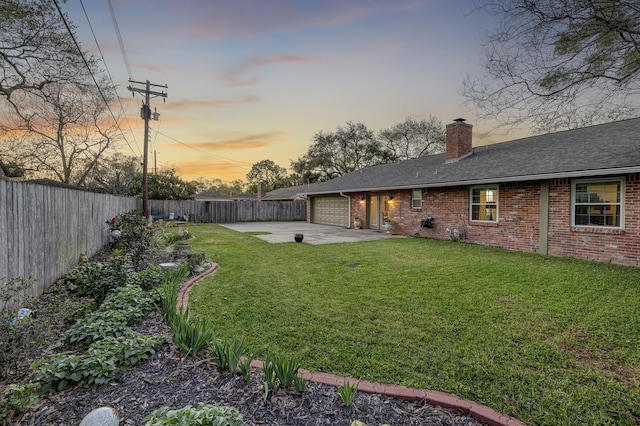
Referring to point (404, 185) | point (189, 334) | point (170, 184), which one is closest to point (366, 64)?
point (404, 185)

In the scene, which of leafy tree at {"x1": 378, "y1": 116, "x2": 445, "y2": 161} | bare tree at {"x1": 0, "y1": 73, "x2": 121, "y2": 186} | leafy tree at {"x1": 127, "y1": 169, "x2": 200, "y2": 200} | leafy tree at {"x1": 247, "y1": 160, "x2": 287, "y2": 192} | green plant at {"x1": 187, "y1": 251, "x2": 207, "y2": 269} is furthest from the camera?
leafy tree at {"x1": 247, "y1": 160, "x2": 287, "y2": 192}

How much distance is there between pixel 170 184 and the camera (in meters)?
26.5

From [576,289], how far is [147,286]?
7.09m

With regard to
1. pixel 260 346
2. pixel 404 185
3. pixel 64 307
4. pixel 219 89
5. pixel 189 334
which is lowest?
pixel 260 346

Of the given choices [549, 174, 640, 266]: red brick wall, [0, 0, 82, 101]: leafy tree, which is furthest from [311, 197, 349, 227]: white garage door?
[0, 0, 82, 101]: leafy tree

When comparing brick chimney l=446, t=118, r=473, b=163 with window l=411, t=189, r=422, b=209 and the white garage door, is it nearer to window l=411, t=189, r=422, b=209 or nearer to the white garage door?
window l=411, t=189, r=422, b=209

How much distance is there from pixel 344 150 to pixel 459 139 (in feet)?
79.2

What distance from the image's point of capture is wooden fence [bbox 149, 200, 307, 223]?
22578mm

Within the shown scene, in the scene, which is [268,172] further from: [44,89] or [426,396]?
[426,396]

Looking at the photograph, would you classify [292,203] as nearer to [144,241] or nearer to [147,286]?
[144,241]

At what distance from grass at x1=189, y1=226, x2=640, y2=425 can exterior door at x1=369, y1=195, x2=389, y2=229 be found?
8.22m

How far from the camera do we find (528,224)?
362 inches

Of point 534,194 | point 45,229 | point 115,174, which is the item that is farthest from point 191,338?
point 115,174

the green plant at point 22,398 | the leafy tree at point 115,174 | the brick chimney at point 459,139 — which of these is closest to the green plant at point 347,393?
the green plant at point 22,398
